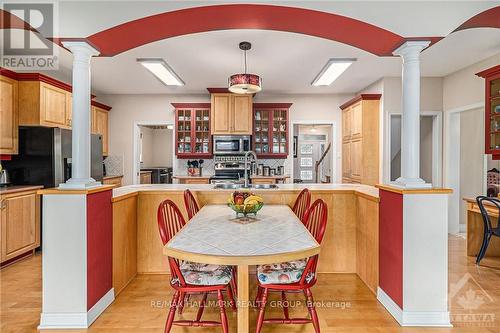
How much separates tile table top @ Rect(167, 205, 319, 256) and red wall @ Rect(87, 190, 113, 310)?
778 millimetres

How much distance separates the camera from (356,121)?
557 cm

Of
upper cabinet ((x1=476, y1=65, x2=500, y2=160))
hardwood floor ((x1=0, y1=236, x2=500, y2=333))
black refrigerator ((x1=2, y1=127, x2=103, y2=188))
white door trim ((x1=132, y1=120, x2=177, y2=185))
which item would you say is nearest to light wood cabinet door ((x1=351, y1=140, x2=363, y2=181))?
upper cabinet ((x1=476, y1=65, x2=500, y2=160))

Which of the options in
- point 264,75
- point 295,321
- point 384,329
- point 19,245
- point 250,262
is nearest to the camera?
point 250,262

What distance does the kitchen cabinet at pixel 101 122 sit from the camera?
19.0 ft

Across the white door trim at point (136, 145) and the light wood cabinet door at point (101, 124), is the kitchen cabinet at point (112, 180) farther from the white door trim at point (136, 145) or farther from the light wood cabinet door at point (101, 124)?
the light wood cabinet door at point (101, 124)

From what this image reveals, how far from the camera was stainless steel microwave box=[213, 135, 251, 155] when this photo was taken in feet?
20.0

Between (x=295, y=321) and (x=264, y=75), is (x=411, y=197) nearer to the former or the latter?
(x=295, y=321)

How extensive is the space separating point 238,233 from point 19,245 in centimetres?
332

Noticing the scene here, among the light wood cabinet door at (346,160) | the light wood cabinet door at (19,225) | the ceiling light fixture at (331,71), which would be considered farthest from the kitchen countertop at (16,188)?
the light wood cabinet door at (346,160)

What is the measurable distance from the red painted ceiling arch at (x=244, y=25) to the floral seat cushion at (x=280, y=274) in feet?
6.38

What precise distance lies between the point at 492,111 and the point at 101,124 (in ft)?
20.9

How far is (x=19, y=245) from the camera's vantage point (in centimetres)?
381

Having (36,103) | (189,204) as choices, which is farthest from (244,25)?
(36,103)

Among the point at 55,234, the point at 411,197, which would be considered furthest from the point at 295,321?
the point at 55,234
